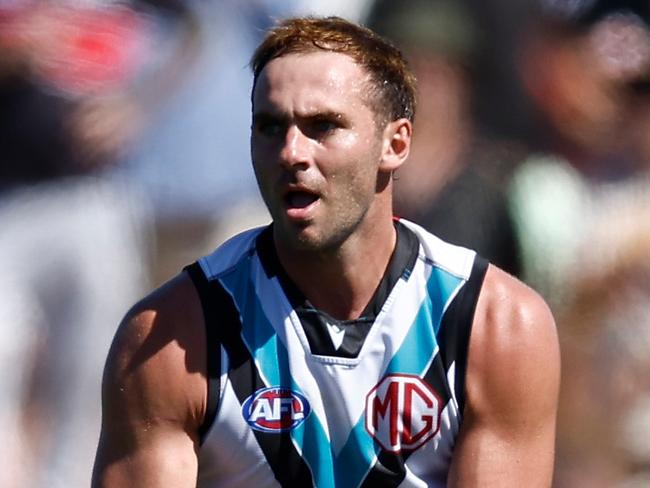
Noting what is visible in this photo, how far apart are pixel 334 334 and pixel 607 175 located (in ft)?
6.56

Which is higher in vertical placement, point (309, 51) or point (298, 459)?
point (309, 51)

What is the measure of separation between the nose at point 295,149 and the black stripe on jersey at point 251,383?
37cm

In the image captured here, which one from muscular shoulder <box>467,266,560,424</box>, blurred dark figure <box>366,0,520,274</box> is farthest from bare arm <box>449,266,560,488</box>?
blurred dark figure <box>366,0,520,274</box>

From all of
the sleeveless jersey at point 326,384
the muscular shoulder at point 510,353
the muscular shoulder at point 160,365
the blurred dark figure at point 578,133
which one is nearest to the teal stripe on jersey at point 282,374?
the sleeveless jersey at point 326,384

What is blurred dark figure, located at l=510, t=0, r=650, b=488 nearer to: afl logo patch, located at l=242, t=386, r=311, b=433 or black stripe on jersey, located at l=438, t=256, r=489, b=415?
black stripe on jersey, located at l=438, t=256, r=489, b=415

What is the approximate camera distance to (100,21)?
16.1 feet

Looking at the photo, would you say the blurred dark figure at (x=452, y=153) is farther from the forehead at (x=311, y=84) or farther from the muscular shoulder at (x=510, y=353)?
the forehead at (x=311, y=84)

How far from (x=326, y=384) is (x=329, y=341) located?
0.09 meters

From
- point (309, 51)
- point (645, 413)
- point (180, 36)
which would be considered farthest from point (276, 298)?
point (645, 413)

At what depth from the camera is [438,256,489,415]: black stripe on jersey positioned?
3.40m

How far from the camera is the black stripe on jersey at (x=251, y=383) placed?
3361 mm

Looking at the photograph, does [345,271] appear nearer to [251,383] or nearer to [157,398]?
[251,383]

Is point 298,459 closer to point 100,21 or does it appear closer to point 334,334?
point 334,334

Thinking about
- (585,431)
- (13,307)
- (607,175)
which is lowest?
(585,431)
